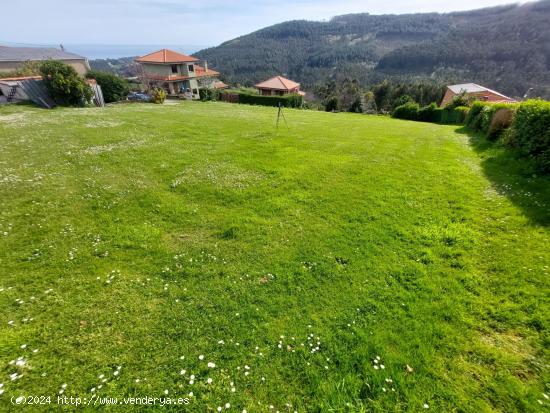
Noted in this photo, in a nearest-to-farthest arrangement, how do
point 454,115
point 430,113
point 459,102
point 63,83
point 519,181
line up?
point 519,181 → point 63,83 → point 454,115 → point 459,102 → point 430,113

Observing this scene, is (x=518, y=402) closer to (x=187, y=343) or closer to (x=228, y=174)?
(x=187, y=343)

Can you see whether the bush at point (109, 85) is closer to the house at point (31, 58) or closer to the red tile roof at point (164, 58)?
the house at point (31, 58)

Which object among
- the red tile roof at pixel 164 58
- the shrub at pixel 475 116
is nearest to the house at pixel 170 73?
the red tile roof at pixel 164 58

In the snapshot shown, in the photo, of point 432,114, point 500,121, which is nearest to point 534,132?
point 500,121

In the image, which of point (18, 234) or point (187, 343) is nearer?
point (187, 343)

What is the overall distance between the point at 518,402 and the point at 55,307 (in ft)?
29.3

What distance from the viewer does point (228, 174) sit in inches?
495

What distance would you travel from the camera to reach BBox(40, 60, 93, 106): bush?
26.8 metres

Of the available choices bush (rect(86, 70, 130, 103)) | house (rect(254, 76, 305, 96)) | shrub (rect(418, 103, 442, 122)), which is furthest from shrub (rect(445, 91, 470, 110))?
bush (rect(86, 70, 130, 103))

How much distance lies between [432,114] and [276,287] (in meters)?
45.3

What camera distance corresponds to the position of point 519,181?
1126 centimetres

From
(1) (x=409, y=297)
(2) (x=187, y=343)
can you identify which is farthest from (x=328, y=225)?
(2) (x=187, y=343)

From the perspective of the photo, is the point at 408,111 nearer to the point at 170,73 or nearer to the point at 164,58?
the point at 170,73

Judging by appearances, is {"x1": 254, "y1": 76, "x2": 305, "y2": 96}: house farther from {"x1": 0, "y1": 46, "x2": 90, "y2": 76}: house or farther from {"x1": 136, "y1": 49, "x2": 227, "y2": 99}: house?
{"x1": 0, "y1": 46, "x2": 90, "y2": 76}: house
